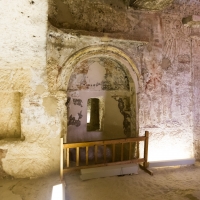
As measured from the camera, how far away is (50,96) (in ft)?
13.5

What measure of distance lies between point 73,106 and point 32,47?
1.93m

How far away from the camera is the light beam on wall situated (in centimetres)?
324

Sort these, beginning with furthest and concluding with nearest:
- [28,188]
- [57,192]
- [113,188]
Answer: [113,188] < [28,188] < [57,192]

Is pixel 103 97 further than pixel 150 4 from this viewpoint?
Yes

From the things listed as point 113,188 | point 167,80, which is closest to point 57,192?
point 113,188

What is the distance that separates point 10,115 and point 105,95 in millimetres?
2576

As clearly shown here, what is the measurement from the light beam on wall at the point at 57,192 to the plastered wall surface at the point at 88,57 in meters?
0.63

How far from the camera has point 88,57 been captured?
15.0 feet

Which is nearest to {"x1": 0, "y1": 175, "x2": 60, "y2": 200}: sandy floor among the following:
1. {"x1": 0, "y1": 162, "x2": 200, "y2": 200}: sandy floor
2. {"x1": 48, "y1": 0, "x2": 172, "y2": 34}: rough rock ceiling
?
{"x1": 0, "y1": 162, "x2": 200, "y2": 200}: sandy floor

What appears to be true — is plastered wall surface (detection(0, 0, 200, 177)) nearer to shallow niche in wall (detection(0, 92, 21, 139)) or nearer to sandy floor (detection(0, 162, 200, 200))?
shallow niche in wall (detection(0, 92, 21, 139))

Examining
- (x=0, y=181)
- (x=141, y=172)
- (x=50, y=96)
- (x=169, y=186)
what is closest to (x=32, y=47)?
(x=50, y=96)

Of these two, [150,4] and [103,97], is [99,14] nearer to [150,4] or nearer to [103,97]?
[150,4]

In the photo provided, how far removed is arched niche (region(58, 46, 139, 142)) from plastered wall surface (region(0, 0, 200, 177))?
6.6 inches

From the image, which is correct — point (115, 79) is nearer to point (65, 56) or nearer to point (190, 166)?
point (65, 56)
